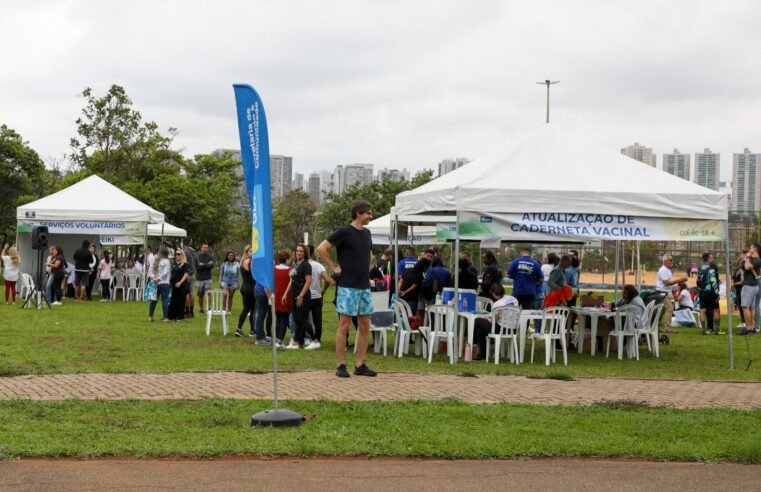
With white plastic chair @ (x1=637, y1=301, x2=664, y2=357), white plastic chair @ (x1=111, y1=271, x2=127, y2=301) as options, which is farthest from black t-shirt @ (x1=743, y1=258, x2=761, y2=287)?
white plastic chair @ (x1=111, y1=271, x2=127, y2=301)

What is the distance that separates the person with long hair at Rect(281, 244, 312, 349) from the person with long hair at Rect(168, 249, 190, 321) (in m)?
5.87

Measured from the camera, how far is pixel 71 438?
7.51m

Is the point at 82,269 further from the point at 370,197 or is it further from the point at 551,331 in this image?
the point at 370,197

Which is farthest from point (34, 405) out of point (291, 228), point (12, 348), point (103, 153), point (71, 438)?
point (291, 228)

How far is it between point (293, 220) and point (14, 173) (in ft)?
67.5

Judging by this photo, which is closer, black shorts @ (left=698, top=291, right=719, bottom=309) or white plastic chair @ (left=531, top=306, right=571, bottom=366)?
white plastic chair @ (left=531, top=306, right=571, bottom=366)

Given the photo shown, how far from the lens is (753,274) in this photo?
65.6 ft

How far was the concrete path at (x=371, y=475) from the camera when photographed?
6301mm

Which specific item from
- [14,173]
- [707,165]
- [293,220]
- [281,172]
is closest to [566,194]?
[14,173]

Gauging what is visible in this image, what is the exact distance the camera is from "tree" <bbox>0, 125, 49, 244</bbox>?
4491cm

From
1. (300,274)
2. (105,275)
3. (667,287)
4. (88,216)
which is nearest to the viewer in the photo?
(300,274)

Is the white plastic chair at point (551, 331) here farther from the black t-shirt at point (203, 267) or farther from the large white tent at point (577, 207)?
the black t-shirt at point (203, 267)

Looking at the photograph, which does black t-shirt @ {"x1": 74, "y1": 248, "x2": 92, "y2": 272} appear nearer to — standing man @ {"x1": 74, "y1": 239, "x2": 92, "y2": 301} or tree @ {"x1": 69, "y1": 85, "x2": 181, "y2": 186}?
standing man @ {"x1": 74, "y1": 239, "x2": 92, "y2": 301}

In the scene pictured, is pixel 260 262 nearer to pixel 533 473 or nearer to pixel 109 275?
pixel 533 473
